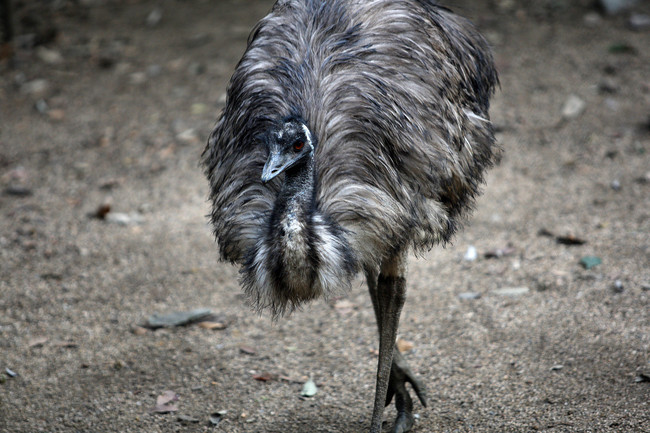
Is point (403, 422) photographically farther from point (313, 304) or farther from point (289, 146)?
point (289, 146)

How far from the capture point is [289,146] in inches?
109

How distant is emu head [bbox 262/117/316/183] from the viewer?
276cm

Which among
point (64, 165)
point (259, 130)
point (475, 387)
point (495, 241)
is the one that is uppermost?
point (259, 130)

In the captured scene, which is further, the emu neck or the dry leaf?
the dry leaf

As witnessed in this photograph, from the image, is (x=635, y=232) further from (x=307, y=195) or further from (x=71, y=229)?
(x=71, y=229)

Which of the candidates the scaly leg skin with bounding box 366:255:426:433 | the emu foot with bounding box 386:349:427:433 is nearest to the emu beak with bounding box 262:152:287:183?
the scaly leg skin with bounding box 366:255:426:433

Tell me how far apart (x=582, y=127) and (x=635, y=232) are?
5.49 feet

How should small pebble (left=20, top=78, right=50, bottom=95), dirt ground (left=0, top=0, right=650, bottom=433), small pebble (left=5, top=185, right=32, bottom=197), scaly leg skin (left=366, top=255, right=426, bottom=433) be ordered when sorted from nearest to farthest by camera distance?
1. scaly leg skin (left=366, top=255, right=426, bottom=433)
2. dirt ground (left=0, top=0, right=650, bottom=433)
3. small pebble (left=5, top=185, right=32, bottom=197)
4. small pebble (left=20, top=78, right=50, bottom=95)

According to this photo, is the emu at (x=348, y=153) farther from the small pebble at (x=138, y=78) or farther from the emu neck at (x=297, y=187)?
the small pebble at (x=138, y=78)

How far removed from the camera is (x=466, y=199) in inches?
137

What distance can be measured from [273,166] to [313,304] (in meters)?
2.18

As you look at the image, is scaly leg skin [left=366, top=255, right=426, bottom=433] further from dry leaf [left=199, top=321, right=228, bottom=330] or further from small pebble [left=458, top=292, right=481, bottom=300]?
dry leaf [left=199, top=321, right=228, bottom=330]

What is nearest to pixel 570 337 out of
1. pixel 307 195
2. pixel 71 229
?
pixel 307 195

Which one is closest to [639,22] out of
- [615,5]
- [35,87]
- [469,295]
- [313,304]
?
[615,5]
